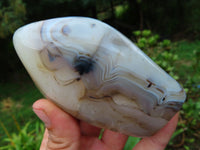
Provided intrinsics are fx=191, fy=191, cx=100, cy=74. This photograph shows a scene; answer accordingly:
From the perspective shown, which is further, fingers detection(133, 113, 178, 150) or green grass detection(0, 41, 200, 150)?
green grass detection(0, 41, 200, 150)

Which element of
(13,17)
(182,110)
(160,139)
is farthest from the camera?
(13,17)

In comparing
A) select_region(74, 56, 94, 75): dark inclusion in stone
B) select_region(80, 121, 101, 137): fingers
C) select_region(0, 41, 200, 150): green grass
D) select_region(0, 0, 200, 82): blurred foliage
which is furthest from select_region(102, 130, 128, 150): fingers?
select_region(0, 0, 200, 82): blurred foliage

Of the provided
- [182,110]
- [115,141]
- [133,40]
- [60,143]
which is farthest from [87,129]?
[133,40]

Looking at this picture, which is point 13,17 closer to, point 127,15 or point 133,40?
point 133,40

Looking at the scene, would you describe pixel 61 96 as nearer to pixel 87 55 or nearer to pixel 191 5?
pixel 87 55

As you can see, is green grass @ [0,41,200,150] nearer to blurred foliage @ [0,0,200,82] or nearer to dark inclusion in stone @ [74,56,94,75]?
blurred foliage @ [0,0,200,82]

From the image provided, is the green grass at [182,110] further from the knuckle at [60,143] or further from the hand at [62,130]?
the knuckle at [60,143]

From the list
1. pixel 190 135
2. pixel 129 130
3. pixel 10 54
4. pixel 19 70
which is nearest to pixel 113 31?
pixel 129 130
